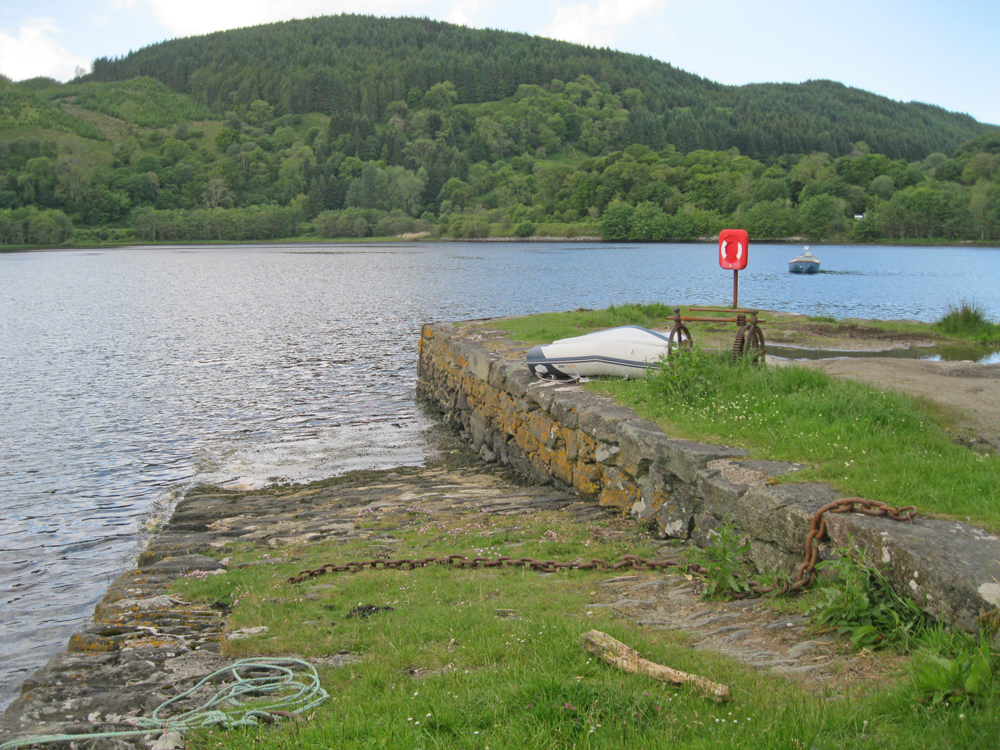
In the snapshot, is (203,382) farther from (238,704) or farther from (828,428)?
(238,704)

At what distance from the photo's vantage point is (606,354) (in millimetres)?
11438

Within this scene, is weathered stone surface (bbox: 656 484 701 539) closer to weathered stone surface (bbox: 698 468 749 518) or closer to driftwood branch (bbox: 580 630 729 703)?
weathered stone surface (bbox: 698 468 749 518)

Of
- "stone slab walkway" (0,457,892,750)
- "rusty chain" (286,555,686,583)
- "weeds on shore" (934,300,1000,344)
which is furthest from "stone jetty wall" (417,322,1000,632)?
"weeds on shore" (934,300,1000,344)

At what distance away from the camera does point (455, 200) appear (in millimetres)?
171875

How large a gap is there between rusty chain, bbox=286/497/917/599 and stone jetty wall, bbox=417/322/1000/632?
9 centimetres

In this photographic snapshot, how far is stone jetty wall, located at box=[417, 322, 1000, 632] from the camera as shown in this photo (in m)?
4.21

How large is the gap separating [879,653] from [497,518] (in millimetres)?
5351

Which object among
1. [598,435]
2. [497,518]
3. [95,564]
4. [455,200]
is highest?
[455,200]

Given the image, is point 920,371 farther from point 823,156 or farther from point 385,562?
point 823,156

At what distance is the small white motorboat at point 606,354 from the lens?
1127 cm

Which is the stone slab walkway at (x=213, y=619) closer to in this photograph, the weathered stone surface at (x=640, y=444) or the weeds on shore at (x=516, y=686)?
the weeds on shore at (x=516, y=686)

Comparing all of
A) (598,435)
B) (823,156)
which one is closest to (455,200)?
(823,156)

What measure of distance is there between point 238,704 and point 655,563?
3.67 m

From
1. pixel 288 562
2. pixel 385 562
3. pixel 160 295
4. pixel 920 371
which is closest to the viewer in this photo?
pixel 385 562
